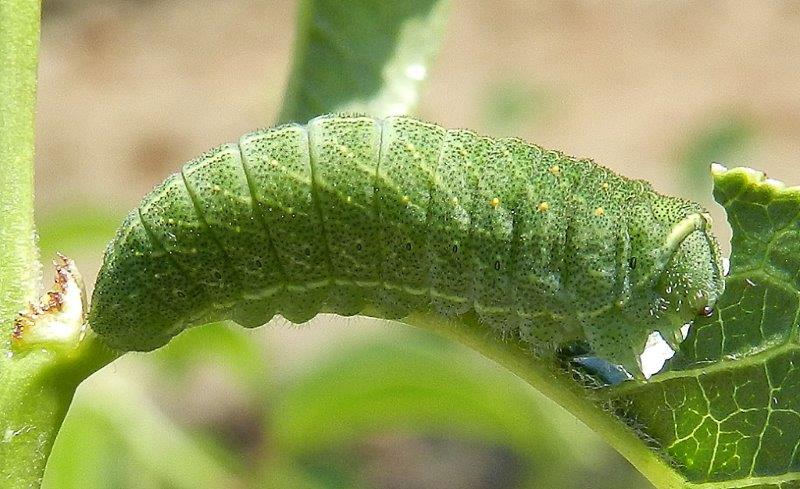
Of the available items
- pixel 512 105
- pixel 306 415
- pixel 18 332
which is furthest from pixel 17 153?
pixel 512 105

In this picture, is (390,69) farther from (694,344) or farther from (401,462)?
(401,462)

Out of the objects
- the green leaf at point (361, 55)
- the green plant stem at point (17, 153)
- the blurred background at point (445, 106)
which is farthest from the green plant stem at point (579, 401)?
the blurred background at point (445, 106)

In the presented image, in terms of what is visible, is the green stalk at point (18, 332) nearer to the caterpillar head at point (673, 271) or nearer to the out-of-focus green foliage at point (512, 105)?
the caterpillar head at point (673, 271)

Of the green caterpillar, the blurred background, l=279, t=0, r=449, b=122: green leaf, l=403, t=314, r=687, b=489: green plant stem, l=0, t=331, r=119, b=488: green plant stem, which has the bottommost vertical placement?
l=0, t=331, r=119, b=488: green plant stem

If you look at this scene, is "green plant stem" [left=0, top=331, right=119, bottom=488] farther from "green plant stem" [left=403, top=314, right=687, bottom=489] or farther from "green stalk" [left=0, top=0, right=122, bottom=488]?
"green plant stem" [left=403, top=314, right=687, bottom=489]

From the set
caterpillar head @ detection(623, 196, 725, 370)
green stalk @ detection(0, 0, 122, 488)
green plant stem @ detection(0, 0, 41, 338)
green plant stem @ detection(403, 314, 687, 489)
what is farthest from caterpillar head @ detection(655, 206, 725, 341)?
green plant stem @ detection(0, 0, 41, 338)

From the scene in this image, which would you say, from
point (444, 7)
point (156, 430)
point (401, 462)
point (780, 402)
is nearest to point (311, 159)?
point (780, 402)
